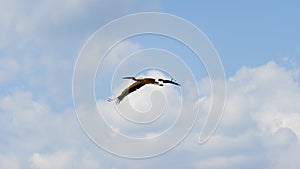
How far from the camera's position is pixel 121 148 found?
11144 cm

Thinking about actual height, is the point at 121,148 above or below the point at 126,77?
below

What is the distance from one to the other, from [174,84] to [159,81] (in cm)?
188

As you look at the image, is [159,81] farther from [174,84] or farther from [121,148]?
[121,148]

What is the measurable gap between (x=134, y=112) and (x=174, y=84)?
7.49m

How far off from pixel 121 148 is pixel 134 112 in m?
5.43

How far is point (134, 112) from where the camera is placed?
11488 centimetres

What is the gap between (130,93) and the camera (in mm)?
113000

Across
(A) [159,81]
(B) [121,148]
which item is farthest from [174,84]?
(B) [121,148]

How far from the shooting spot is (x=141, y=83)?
112 meters

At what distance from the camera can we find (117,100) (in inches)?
4392

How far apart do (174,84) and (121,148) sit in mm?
9474

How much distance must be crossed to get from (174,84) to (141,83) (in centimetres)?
417

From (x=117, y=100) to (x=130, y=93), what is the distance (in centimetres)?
218
